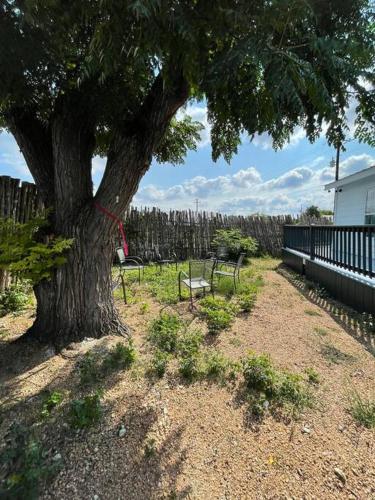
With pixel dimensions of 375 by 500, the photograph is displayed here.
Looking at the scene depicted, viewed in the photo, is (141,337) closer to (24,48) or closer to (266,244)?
(24,48)

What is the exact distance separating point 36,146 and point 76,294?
1709 millimetres

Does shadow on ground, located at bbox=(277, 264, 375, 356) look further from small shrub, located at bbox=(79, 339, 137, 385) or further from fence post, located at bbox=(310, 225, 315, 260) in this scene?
small shrub, located at bbox=(79, 339, 137, 385)

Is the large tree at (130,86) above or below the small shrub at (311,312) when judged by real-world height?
above

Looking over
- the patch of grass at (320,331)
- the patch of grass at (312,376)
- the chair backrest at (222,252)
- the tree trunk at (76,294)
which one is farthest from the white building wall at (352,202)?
the tree trunk at (76,294)

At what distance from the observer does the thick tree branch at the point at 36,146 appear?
111 inches

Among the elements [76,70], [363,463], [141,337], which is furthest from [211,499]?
[76,70]

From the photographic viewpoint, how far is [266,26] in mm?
1494

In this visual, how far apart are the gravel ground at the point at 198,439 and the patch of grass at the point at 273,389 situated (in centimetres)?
10

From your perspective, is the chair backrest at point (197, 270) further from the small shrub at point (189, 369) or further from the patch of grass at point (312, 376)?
the patch of grass at point (312, 376)

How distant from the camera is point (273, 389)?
2236 millimetres

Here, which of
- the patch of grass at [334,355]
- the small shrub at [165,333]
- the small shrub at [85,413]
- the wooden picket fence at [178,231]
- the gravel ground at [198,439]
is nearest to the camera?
the gravel ground at [198,439]

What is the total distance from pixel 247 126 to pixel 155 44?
0.95 meters

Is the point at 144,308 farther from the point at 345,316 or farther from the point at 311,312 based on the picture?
the point at 345,316

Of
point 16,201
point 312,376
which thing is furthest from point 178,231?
point 312,376
